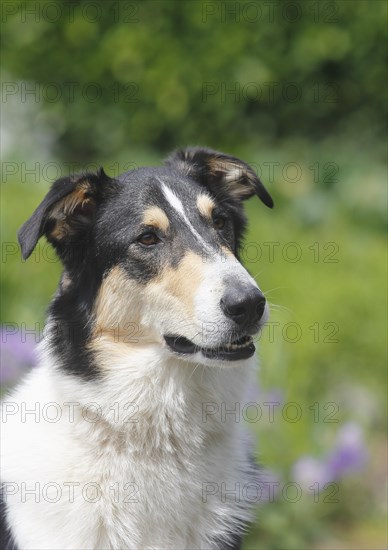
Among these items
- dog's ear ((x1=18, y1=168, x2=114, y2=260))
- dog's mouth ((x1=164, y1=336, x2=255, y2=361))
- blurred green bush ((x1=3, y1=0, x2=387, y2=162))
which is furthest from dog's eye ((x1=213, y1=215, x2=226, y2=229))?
blurred green bush ((x1=3, y1=0, x2=387, y2=162))

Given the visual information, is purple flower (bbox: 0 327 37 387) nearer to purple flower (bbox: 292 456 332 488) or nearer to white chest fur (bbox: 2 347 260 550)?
white chest fur (bbox: 2 347 260 550)

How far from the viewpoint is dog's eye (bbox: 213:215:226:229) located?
3.76 metres

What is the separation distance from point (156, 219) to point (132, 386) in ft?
2.17

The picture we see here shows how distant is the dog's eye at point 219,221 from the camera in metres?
3.76

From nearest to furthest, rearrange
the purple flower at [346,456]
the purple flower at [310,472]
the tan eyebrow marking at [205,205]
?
1. the tan eyebrow marking at [205,205]
2. the purple flower at [310,472]
3. the purple flower at [346,456]

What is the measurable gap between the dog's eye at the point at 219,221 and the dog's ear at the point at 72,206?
0.46 meters

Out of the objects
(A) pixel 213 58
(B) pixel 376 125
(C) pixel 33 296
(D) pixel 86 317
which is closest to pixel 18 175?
(A) pixel 213 58

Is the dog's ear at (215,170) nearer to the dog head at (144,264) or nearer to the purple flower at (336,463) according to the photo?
the dog head at (144,264)

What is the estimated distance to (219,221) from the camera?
380 cm

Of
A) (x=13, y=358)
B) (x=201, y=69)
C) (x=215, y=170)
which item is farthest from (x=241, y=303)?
(x=201, y=69)

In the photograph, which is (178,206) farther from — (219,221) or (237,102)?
(237,102)

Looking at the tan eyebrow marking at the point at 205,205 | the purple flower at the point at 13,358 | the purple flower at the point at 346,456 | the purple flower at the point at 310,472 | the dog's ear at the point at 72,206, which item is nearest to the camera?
the dog's ear at the point at 72,206

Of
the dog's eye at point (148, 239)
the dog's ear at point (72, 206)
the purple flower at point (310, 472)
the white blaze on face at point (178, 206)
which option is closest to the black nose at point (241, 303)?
the white blaze on face at point (178, 206)

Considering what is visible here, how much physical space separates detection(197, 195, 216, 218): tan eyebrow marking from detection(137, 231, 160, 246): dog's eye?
0.23 metres
